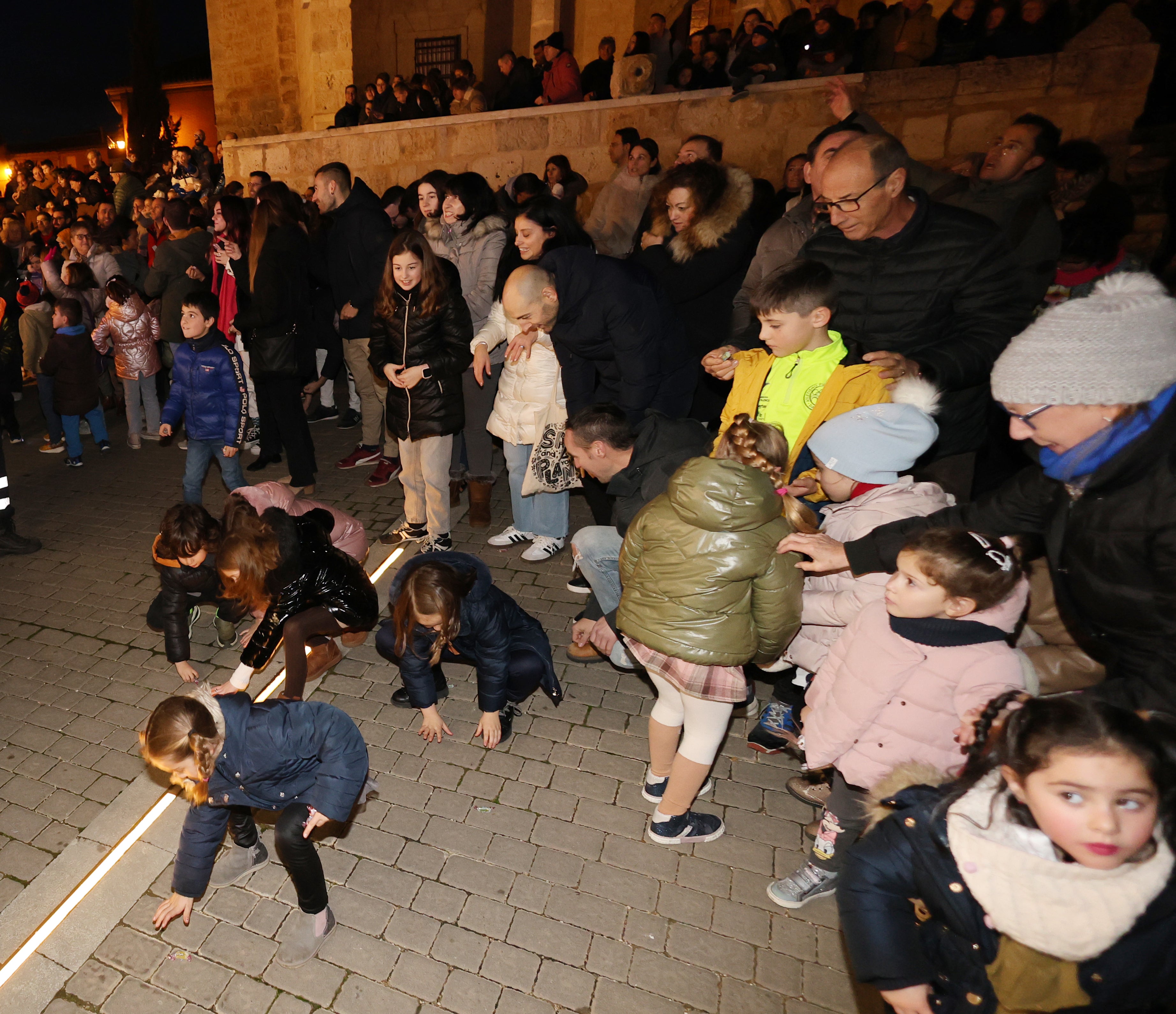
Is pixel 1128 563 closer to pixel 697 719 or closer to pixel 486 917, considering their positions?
pixel 697 719

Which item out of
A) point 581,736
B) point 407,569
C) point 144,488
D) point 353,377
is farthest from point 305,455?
point 581,736

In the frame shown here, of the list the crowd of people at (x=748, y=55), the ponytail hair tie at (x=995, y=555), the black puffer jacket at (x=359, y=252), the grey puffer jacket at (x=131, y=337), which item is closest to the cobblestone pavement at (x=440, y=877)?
the ponytail hair tie at (x=995, y=555)

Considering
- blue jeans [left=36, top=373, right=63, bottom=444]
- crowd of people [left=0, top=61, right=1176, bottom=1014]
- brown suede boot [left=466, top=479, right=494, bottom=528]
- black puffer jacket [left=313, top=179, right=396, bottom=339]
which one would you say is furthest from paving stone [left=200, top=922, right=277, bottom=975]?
blue jeans [left=36, top=373, right=63, bottom=444]

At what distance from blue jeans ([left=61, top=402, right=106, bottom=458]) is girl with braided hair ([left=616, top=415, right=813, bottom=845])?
6.95 meters

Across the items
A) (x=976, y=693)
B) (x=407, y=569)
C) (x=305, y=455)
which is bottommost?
(x=305, y=455)

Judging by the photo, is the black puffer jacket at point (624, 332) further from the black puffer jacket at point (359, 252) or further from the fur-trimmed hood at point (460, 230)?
the black puffer jacket at point (359, 252)

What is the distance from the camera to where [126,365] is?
749cm

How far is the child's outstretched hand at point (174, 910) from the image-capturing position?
2.72m

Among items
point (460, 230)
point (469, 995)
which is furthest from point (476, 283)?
point (469, 995)

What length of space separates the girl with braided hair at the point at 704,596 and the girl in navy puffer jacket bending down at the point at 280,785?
1224 mm

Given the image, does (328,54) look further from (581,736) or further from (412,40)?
(581,736)

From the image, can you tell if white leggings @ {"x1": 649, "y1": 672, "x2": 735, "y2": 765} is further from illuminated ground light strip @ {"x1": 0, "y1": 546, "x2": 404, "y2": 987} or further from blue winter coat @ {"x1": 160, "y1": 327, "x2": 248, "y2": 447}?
blue winter coat @ {"x1": 160, "y1": 327, "x2": 248, "y2": 447}

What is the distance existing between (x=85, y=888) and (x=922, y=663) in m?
3.38

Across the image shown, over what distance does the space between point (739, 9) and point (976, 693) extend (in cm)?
1512
